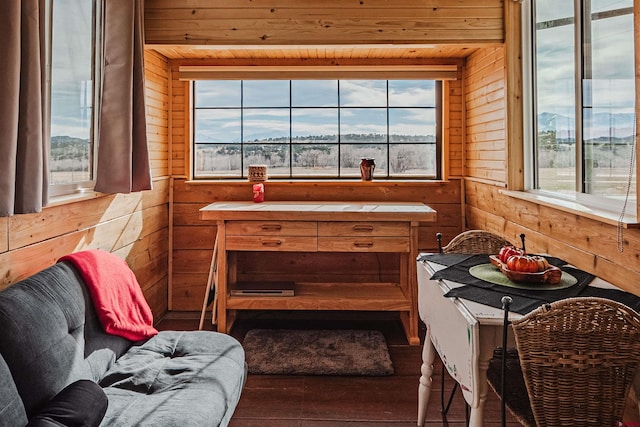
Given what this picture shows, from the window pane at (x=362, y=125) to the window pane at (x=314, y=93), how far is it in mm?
151

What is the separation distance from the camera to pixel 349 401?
8.55 feet

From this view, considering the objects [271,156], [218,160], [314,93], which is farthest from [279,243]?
[314,93]

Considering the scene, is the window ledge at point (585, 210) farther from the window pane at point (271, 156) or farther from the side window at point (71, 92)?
the side window at point (71, 92)

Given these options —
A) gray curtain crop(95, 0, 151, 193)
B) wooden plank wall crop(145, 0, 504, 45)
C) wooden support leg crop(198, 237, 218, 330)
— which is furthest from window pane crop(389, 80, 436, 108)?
gray curtain crop(95, 0, 151, 193)

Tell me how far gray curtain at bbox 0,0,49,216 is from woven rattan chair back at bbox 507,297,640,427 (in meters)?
1.78

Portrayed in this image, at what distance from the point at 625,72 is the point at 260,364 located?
98.0 inches

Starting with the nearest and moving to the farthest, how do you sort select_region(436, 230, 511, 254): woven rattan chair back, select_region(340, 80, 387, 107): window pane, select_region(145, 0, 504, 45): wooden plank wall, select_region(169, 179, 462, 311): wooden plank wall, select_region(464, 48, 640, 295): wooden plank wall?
select_region(464, 48, 640, 295): wooden plank wall < select_region(436, 230, 511, 254): woven rattan chair back < select_region(145, 0, 504, 45): wooden plank wall < select_region(169, 179, 462, 311): wooden plank wall < select_region(340, 80, 387, 107): window pane

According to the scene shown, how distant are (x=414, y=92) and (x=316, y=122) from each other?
87 cm

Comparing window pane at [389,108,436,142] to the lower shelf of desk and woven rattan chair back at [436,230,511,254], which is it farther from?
woven rattan chair back at [436,230,511,254]

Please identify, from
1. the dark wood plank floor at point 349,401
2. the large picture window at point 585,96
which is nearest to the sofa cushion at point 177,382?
the dark wood plank floor at point 349,401

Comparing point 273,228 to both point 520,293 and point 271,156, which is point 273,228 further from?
point 520,293

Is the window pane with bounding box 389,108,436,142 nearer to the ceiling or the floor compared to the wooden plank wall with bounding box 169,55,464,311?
nearer to the ceiling

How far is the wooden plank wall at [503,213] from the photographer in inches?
77.3

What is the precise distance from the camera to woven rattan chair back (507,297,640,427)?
1331mm
